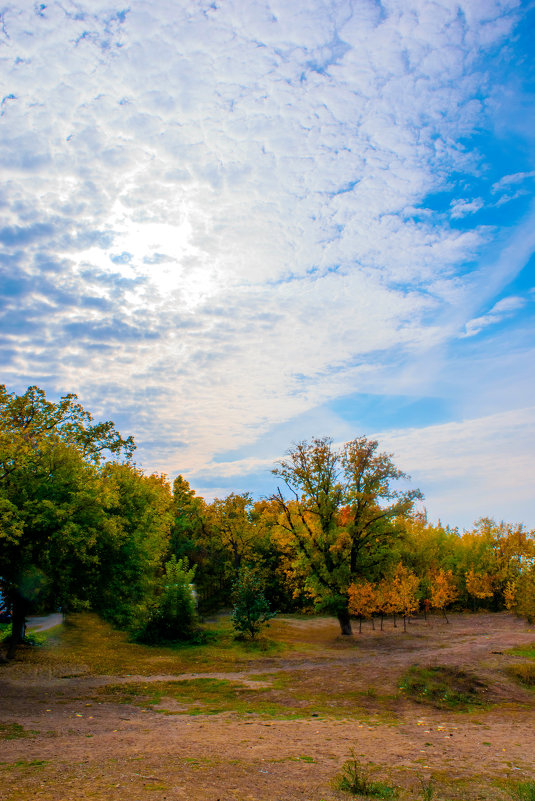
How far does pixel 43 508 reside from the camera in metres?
17.9

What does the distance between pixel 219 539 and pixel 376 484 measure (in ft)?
93.6

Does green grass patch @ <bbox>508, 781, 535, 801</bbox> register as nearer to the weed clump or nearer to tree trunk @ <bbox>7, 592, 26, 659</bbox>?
the weed clump

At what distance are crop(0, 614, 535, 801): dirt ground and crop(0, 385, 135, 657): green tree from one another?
12.8 feet

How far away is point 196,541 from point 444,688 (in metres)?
45.0

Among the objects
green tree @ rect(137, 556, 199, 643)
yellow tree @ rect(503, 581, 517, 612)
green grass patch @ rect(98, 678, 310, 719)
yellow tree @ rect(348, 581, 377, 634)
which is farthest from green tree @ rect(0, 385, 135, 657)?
yellow tree @ rect(503, 581, 517, 612)

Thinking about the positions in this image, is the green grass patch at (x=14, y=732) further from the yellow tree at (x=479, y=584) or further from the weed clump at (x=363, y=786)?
the yellow tree at (x=479, y=584)

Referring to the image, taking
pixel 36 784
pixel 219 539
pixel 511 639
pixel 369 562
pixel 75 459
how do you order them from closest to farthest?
pixel 36 784
pixel 75 459
pixel 511 639
pixel 369 562
pixel 219 539

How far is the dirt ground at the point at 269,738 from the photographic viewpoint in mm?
7500

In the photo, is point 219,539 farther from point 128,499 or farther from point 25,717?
point 25,717

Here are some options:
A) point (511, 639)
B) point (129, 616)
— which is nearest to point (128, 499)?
point (129, 616)

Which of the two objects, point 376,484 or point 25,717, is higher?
point 376,484

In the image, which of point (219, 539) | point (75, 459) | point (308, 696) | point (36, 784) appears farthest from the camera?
point (219, 539)

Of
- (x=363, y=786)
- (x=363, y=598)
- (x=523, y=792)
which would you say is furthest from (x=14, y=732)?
(x=363, y=598)

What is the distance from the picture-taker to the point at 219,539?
5769 centimetres
